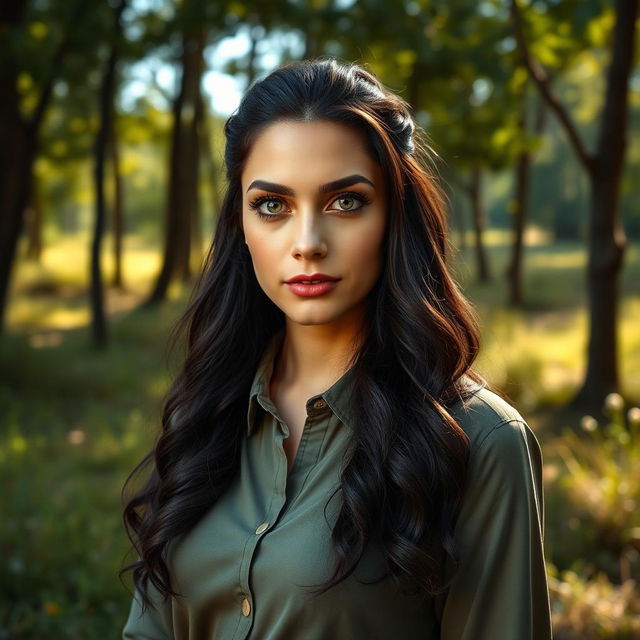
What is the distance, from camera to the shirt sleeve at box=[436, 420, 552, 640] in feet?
5.71

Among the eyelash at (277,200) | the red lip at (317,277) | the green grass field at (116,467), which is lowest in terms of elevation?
the green grass field at (116,467)

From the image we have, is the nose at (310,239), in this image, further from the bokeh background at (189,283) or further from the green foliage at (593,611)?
the green foliage at (593,611)

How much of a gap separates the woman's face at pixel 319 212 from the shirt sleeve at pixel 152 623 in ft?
2.91

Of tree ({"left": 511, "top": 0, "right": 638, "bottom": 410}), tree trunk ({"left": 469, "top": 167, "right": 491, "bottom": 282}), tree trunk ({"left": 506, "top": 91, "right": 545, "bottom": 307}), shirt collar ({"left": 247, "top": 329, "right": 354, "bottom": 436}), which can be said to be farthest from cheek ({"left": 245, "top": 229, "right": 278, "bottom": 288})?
tree trunk ({"left": 469, "top": 167, "right": 491, "bottom": 282})

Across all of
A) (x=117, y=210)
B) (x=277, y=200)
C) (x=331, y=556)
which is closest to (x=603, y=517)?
(x=331, y=556)

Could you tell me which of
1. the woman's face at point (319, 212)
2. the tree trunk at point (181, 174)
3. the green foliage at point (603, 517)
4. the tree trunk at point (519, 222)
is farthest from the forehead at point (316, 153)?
the tree trunk at point (519, 222)

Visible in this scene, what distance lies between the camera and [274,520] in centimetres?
190

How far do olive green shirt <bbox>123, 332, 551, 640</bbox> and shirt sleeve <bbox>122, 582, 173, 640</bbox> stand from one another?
20 centimetres

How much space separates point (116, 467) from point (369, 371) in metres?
5.23

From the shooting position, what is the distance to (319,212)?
6.37 ft

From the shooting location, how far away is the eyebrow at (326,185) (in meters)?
1.92

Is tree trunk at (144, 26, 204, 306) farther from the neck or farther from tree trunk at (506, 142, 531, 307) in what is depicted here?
the neck

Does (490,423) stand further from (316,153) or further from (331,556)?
(316,153)

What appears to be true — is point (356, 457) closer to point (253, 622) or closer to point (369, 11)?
point (253, 622)
